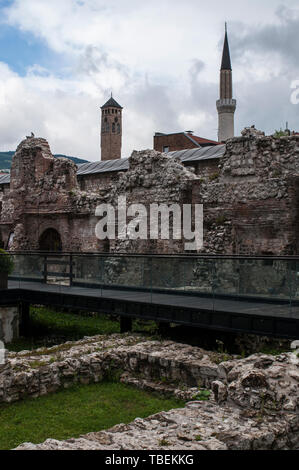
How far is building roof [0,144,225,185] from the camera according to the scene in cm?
3133

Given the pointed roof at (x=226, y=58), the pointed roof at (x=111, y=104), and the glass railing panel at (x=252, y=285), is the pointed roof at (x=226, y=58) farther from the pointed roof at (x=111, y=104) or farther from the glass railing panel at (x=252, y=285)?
the glass railing panel at (x=252, y=285)

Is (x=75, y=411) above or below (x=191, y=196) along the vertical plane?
below

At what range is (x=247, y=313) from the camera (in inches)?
378

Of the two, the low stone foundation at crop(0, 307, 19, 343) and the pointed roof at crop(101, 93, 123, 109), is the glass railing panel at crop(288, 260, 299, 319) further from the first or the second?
the pointed roof at crop(101, 93, 123, 109)

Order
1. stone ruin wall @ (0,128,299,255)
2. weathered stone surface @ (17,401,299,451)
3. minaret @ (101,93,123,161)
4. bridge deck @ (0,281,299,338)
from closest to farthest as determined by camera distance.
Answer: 1. weathered stone surface @ (17,401,299,451)
2. bridge deck @ (0,281,299,338)
3. stone ruin wall @ (0,128,299,255)
4. minaret @ (101,93,123,161)

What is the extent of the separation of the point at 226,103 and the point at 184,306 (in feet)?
215

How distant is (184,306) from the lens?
34.9 feet

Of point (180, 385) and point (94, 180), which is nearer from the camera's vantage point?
point (180, 385)

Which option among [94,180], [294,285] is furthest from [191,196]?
[94,180]

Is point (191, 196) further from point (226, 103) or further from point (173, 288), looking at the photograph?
point (226, 103)

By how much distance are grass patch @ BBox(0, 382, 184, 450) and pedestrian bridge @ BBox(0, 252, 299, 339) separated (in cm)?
216

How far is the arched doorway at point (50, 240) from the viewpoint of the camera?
24531 mm

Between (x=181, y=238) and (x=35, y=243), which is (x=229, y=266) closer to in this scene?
(x=181, y=238)

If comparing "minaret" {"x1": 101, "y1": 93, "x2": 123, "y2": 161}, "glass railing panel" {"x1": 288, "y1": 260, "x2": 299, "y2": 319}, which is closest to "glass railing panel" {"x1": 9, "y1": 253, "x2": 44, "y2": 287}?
"glass railing panel" {"x1": 288, "y1": 260, "x2": 299, "y2": 319}
